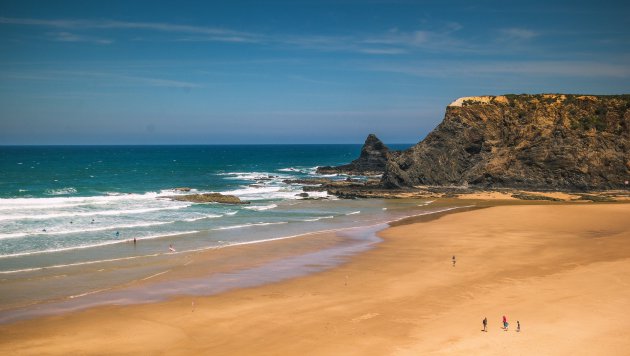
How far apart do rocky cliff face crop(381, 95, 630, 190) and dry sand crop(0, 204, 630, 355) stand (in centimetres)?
3076

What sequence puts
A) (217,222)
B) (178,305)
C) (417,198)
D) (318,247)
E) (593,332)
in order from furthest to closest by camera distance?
(417,198) → (217,222) → (318,247) → (178,305) → (593,332)

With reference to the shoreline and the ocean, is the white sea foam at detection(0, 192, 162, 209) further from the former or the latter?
the shoreline

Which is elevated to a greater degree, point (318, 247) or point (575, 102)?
point (575, 102)

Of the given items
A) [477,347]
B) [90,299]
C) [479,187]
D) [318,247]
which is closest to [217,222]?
[318,247]

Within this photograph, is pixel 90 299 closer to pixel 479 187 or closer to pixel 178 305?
pixel 178 305

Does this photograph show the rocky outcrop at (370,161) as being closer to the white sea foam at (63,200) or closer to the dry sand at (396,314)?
the white sea foam at (63,200)

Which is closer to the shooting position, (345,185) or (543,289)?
(543,289)

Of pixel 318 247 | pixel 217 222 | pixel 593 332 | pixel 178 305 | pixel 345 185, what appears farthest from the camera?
pixel 345 185

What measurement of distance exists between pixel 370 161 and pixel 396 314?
269 ft

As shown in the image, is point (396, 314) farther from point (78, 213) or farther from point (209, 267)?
point (78, 213)

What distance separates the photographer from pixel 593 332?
1844cm

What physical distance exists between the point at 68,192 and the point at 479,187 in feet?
160

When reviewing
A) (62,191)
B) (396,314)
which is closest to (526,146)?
(396,314)

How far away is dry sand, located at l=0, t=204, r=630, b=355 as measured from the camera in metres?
17.7
